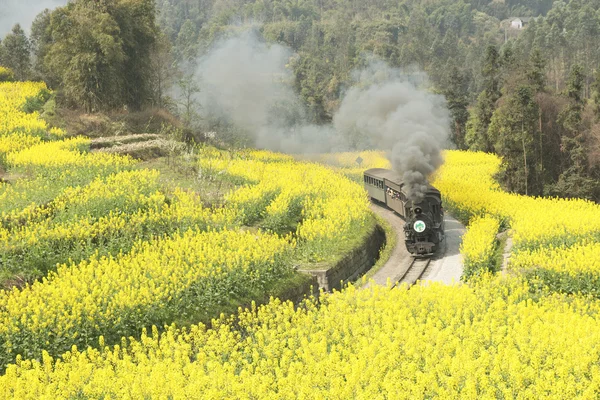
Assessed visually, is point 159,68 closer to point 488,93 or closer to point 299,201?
point 299,201

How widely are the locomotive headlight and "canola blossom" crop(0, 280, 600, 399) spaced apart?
1128 cm

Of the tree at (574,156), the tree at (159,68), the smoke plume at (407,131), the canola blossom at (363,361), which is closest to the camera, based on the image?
the canola blossom at (363,361)

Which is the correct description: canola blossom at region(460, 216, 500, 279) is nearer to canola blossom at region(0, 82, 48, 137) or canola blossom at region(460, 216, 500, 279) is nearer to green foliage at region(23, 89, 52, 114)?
canola blossom at region(0, 82, 48, 137)

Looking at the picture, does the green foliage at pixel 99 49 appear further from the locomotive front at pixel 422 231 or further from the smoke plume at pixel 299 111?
the locomotive front at pixel 422 231

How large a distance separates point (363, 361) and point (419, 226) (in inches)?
646

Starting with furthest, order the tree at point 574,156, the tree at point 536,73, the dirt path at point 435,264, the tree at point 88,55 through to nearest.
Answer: the tree at point 536,73, the tree at point 574,156, the tree at point 88,55, the dirt path at point 435,264

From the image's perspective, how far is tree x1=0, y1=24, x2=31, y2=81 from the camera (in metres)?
57.5

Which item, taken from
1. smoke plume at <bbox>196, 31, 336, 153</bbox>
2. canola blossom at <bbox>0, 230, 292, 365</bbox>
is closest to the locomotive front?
canola blossom at <bbox>0, 230, 292, 365</bbox>

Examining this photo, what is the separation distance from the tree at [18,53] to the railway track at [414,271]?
139 feet

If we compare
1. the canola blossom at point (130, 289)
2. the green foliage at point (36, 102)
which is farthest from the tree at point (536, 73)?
the green foliage at point (36, 102)

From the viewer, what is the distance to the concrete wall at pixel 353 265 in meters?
23.7

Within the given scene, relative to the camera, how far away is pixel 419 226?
28375 millimetres

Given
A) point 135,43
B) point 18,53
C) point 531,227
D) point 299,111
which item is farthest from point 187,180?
point 18,53

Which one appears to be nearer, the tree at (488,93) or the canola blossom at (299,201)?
the canola blossom at (299,201)
